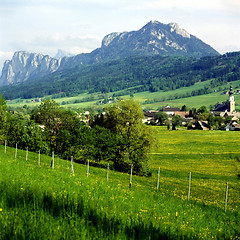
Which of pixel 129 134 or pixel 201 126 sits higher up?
pixel 129 134

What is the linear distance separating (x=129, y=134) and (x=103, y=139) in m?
6.30

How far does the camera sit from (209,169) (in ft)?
200

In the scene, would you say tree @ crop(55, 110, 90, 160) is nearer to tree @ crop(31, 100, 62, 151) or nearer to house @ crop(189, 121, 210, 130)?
tree @ crop(31, 100, 62, 151)

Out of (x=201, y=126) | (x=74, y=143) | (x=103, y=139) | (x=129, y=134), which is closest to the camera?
(x=103, y=139)

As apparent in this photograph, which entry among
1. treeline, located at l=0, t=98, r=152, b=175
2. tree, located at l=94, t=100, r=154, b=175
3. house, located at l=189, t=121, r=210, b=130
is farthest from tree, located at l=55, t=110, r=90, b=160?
house, located at l=189, t=121, r=210, b=130

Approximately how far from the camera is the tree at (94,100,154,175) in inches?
1994

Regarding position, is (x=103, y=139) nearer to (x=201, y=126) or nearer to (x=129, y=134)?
(x=129, y=134)

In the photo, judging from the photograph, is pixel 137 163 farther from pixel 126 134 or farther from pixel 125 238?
pixel 125 238

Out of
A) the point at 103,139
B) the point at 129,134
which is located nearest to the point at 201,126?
the point at 129,134

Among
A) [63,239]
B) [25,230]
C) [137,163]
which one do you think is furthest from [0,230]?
[137,163]

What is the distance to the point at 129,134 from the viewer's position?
55.9 meters

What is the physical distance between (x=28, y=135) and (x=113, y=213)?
1899 inches

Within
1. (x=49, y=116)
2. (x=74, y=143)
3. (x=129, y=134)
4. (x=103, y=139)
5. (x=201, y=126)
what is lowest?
(x=201, y=126)

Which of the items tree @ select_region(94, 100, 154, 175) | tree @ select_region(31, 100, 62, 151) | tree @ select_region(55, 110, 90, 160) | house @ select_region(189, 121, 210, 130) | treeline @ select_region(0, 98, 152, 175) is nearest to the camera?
tree @ select_region(94, 100, 154, 175)
